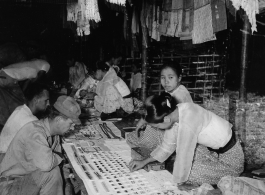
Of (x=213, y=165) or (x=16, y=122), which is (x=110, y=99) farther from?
(x=213, y=165)

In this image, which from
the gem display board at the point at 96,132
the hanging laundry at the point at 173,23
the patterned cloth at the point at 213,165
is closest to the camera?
the patterned cloth at the point at 213,165

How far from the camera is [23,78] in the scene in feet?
14.3

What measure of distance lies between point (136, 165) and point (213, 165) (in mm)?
732

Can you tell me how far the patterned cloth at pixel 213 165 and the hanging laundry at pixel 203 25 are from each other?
5.31 feet

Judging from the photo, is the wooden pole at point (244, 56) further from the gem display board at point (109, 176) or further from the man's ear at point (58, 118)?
the man's ear at point (58, 118)

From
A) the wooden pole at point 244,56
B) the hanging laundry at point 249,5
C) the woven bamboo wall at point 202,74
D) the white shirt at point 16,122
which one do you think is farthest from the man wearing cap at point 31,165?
the woven bamboo wall at point 202,74

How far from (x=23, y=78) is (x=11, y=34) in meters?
5.11

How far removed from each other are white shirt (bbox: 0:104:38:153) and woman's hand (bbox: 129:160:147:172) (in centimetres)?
104

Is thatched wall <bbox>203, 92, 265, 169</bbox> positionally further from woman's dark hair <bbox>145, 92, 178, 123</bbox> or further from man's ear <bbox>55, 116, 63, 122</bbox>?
man's ear <bbox>55, 116, 63, 122</bbox>

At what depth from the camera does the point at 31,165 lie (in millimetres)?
2410

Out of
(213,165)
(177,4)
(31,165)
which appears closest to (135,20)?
(177,4)

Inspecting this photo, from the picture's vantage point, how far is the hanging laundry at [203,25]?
3543mm

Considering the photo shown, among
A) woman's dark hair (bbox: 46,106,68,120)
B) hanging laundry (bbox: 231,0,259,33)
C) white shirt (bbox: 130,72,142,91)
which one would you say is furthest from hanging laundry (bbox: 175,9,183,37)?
white shirt (bbox: 130,72,142,91)

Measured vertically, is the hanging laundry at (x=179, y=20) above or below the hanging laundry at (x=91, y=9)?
above
